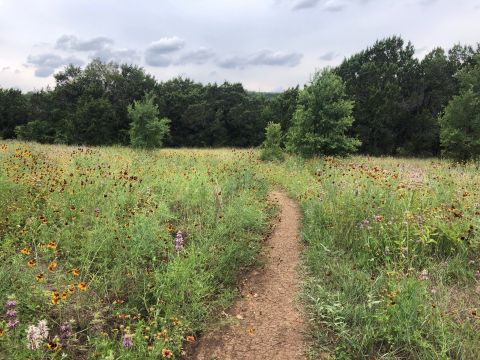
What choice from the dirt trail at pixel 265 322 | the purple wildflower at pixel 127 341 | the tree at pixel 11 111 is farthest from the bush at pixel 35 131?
the purple wildflower at pixel 127 341

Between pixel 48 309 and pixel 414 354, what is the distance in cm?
376

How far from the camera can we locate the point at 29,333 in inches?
112

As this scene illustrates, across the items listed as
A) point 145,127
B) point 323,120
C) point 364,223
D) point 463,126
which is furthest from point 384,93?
point 364,223

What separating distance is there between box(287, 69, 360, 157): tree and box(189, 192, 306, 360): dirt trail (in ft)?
40.2

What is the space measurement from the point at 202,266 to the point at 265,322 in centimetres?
126

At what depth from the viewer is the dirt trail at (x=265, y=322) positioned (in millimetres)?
3666

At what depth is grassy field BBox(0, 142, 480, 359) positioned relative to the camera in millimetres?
3432

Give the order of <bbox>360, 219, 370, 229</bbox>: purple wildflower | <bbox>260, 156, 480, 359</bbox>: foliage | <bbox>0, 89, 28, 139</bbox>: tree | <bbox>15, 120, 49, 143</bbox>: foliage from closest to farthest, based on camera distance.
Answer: <bbox>260, 156, 480, 359</bbox>: foliage < <bbox>360, 219, 370, 229</bbox>: purple wildflower < <bbox>15, 120, 49, 143</bbox>: foliage < <bbox>0, 89, 28, 139</bbox>: tree

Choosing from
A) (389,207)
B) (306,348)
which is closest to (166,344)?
(306,348)

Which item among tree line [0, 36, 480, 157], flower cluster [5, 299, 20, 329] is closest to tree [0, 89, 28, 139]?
tree line [0, 36, 480, 157]

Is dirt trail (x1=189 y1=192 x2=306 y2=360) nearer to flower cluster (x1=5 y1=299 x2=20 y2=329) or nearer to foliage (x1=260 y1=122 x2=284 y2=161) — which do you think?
flower cluster (x1=5 y1=299 x2=20 y2=329)

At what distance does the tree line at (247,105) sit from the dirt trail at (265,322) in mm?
23041

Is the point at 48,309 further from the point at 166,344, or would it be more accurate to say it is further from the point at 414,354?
the point at 414,354

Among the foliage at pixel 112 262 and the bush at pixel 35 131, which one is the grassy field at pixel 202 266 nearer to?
the foliage at pixel 112 262
